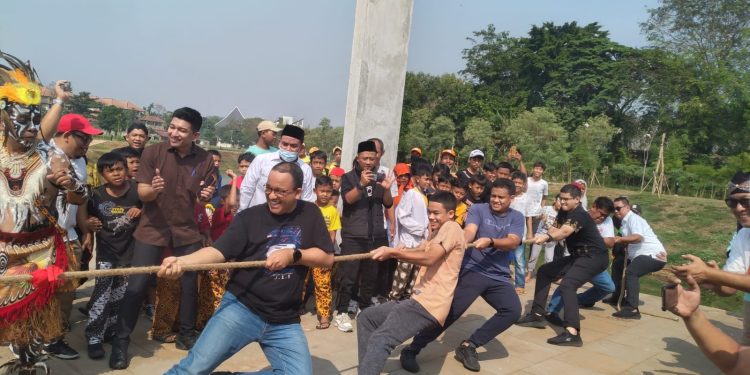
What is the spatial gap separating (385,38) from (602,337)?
16.0 feet

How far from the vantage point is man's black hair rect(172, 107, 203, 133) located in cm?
431

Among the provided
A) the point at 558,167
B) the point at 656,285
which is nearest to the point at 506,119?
the point at 558,167

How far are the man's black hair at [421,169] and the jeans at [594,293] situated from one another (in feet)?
7.13

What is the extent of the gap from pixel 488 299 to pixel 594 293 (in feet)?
9.35

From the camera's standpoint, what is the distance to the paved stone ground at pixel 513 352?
4.40 metres

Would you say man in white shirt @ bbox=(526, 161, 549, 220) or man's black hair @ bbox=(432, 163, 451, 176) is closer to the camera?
man's black hair @ bbox=(432, 163, 451, 176)

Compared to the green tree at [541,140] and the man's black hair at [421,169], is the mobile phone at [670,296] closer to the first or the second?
the man's black hair at [421,169]

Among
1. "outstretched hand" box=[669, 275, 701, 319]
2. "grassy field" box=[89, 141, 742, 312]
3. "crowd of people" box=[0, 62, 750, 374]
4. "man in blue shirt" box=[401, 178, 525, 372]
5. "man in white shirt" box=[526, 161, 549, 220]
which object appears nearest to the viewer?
"outstretched hand" box=[669, 275, 701, 319]

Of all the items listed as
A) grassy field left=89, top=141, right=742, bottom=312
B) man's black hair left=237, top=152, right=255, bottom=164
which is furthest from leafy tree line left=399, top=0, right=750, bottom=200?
man's black hair left=237, top=152, right=255, bottom=164

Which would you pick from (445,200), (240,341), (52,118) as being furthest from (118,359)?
(445,200)

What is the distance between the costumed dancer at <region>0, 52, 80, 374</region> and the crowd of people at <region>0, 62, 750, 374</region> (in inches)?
0.4

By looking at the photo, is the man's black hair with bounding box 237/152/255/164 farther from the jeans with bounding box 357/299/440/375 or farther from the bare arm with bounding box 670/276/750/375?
the bare arm with bounding box 670/276/750/375

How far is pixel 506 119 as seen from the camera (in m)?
43.5

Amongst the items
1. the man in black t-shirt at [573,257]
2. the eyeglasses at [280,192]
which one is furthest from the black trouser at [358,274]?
the eyeglasses at [280,192]
